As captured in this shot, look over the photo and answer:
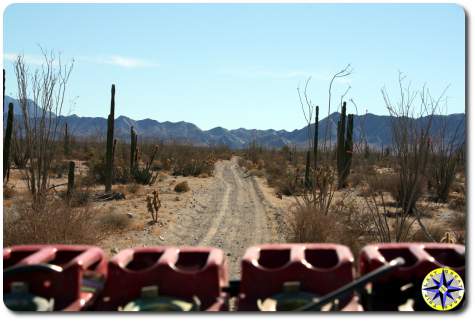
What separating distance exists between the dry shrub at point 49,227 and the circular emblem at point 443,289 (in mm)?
6830

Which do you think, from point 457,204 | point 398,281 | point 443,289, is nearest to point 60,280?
point 398,281

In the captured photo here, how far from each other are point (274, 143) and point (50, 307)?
611ft

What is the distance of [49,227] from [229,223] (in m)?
6.54

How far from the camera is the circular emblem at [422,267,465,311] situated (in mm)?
2688

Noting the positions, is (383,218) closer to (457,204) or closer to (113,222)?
(457,204)

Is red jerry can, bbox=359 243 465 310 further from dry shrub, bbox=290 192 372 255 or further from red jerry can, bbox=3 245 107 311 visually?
dry shrub, bbox=290 192 372 255

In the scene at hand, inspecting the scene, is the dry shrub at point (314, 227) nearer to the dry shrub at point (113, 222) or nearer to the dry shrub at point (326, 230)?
the dry shrub at point (326, 230)

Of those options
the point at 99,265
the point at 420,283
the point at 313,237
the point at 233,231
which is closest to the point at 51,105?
the point at 233,231

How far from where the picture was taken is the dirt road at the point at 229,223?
1198cm

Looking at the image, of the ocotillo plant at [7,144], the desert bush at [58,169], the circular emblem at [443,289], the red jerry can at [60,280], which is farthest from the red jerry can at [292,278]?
the desert bush at [58,169]

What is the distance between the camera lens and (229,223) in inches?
579

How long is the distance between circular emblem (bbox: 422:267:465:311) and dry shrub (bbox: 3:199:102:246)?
269 inches

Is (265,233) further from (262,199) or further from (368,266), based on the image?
(368,266)

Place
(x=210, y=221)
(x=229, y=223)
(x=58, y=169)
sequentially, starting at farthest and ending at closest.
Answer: (x=58, y=169), (x=210, y=221), (x=229, y=223)
